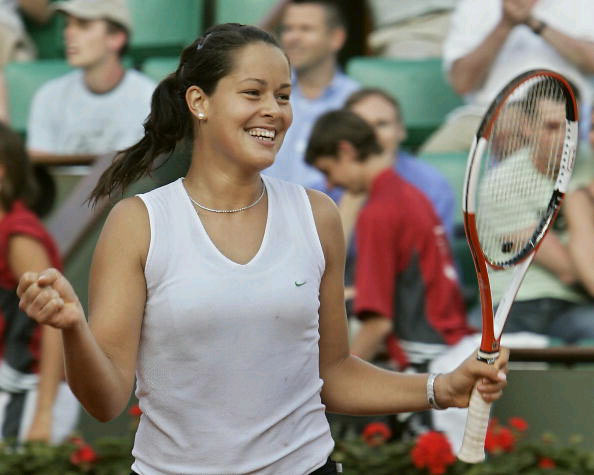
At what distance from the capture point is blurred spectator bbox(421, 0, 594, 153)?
5234 mm

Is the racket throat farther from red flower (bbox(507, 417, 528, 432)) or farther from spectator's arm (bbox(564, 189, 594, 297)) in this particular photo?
spectator's arm (bbox(564, 189, 594, 297))

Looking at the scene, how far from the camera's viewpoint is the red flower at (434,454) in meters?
3.78

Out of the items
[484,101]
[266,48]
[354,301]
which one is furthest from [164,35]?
[266,48]

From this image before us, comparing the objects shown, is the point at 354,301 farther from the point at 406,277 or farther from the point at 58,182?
the point at 58,182

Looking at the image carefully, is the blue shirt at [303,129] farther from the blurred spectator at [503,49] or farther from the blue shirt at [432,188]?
the blurred spectator at [503,49]

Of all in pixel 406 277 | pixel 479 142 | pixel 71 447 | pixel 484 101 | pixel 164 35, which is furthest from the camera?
pixel 164 35

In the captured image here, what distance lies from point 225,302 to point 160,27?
15.1ft

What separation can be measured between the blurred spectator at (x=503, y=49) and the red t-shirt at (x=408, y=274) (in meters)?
1.06

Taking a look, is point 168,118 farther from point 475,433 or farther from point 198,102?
point 475,433

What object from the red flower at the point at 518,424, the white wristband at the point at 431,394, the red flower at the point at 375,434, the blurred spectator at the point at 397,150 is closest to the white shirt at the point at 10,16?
the blurred spectator at the point at 397,150

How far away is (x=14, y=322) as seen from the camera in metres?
4.27

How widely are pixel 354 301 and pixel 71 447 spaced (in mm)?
1080

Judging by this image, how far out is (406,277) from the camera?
427cm

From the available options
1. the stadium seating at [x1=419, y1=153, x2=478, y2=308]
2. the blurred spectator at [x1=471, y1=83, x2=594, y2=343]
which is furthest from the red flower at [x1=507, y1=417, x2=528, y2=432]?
the stadium seating at [x1=419, y1=153, x2=478, y2=308]
